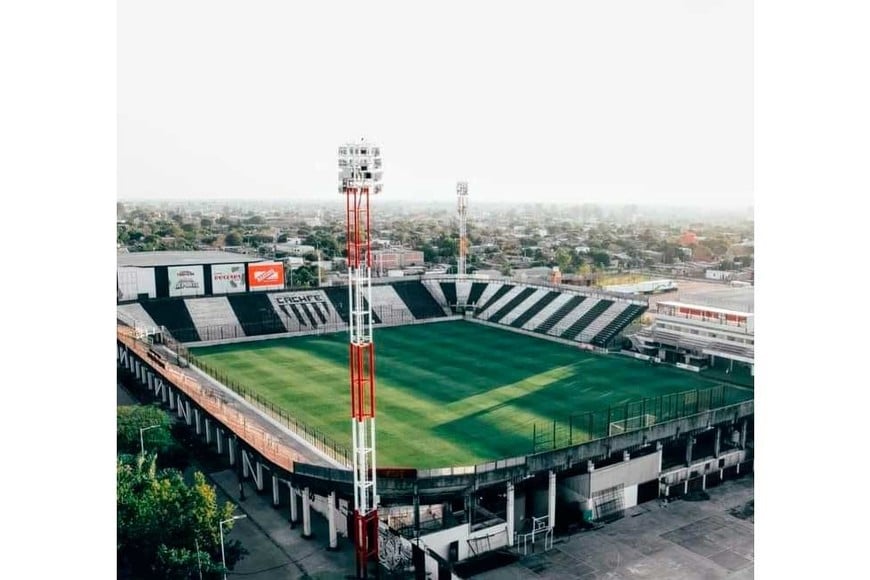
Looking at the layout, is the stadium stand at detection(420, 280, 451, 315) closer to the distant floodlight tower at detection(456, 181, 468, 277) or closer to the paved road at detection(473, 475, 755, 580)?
the distant floodlight tower at detection(456, 181, 468, 277)

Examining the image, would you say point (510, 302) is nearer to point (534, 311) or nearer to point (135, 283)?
point (534, 311)

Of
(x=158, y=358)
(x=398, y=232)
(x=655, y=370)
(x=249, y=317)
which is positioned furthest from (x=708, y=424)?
(x=398, y=232)

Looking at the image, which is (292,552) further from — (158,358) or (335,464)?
(158,358)

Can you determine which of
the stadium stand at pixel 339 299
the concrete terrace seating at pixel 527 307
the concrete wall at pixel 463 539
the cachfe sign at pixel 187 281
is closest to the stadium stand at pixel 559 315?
the concrete terrace seating at pixel 527 307

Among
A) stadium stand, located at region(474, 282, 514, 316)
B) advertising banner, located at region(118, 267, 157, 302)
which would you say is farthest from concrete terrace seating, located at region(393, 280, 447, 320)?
advertising banner, located at region(118, 267, 157, 302)

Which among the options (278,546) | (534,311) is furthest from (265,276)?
(278,546)

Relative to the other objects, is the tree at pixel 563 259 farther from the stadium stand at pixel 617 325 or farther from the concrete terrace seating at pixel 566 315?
the stadium stand at pixel 617 325
